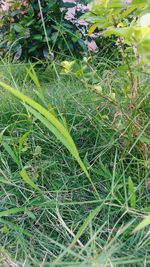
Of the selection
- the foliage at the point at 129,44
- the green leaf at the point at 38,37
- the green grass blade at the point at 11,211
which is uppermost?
the foliage at the point at 129,44

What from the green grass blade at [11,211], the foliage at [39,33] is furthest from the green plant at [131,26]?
the foliage at [39,33]

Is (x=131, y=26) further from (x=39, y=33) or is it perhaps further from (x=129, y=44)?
(x=39, y=33)

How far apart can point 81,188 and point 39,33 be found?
4.61ft

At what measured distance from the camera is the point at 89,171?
0.82 meters

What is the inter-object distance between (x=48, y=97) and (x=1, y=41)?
109cm

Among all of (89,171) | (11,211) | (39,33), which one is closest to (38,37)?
(39,33)

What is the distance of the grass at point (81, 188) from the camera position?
634 millimetres

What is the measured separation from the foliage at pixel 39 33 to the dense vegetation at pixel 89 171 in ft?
3.01

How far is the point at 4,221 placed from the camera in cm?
71

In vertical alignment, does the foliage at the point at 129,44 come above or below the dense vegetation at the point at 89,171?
above

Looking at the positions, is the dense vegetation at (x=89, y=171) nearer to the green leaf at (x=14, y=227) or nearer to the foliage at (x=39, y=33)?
the green leaf at (x=14, y=227)

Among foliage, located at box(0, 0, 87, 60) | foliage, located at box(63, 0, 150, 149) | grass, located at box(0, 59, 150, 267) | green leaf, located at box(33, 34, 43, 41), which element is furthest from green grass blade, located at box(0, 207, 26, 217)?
green leaf, located at box(33, 34, 43, 41)

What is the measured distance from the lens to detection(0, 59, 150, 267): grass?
25.0 inches

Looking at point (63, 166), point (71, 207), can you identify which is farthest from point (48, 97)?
point (71, 207)
